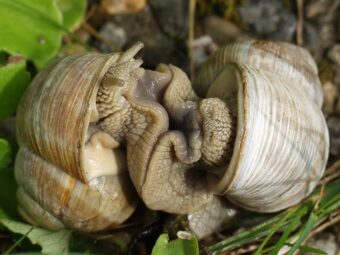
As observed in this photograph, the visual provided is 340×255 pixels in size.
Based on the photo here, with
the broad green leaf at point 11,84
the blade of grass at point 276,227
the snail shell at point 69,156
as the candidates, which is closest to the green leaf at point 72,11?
the broad green leaf at point 11,84

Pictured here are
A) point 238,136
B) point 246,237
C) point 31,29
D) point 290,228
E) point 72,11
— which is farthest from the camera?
point 72,11

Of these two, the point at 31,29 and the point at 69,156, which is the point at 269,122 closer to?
the point at 69,156

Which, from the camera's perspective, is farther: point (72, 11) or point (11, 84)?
point (72, 11)

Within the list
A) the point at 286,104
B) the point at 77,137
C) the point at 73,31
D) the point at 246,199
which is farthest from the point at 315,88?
the point at 73,31

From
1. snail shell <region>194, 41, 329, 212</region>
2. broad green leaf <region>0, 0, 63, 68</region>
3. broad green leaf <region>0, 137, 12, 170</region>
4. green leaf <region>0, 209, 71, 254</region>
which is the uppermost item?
broad green leaf <region>0, 0, 63, 68</region>

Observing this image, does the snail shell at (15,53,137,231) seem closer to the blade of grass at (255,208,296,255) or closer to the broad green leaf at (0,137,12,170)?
the broad green leaf at (0,137,12,170)

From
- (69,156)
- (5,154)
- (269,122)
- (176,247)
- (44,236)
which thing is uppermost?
(269,122)

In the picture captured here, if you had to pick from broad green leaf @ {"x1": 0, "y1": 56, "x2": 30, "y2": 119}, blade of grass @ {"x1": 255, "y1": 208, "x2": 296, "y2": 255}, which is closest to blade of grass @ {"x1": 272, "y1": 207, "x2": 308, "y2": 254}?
blade of grass @ {"x1": 255, "y1": 208, "x2": 296, "y2": 255}

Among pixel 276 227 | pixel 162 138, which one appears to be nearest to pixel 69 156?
pixel 162 138
